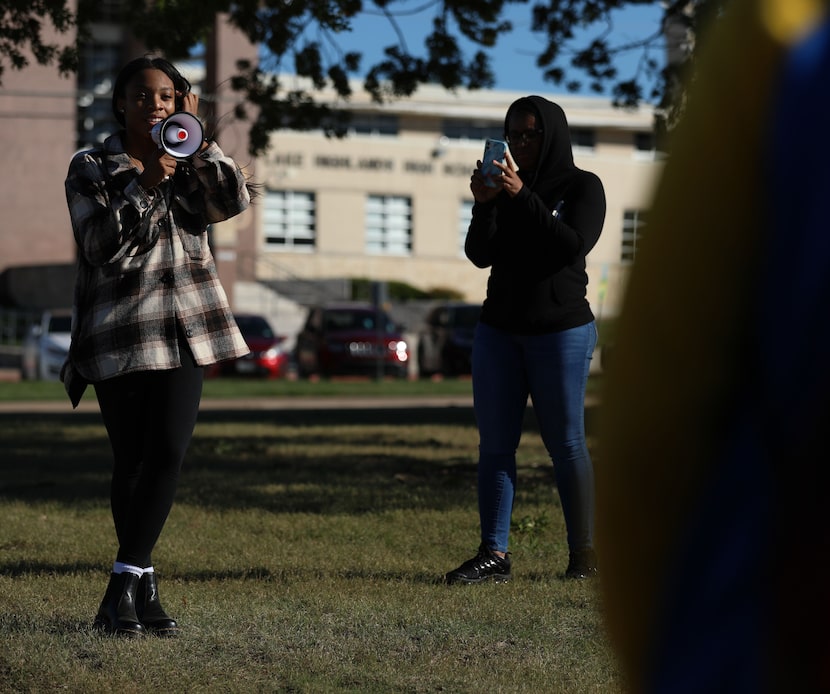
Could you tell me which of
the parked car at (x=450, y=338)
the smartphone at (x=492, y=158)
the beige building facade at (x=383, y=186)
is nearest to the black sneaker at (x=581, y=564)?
the smartphone at (x=492, y=158)

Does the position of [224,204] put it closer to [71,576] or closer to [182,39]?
[71,576]

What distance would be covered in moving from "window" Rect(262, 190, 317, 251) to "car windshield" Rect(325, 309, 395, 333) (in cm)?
2419

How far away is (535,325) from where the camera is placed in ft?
18.2

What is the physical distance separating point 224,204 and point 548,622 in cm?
192

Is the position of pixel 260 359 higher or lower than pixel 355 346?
lower

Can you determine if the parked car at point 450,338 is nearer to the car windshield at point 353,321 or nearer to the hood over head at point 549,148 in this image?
the car windshield at point 353,321

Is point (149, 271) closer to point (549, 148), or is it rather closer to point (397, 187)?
point (549, 148)

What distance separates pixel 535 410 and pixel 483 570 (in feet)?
2.32

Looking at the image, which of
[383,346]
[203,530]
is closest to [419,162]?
[383,346]

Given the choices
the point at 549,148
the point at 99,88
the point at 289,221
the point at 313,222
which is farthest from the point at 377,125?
the point at 549,148

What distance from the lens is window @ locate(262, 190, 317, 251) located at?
181 ft

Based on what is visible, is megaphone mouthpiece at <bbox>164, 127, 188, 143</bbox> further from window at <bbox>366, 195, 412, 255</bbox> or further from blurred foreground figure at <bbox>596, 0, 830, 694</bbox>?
window at <bbox>366, 195, 412, 255</bbox>

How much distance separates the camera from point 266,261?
2077 inches

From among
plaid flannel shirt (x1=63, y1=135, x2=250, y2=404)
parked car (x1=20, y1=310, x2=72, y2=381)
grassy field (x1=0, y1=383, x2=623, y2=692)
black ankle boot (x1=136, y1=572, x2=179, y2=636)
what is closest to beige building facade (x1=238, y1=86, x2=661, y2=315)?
parked car (x1=20, y1=310, x2=72, y2=381)
